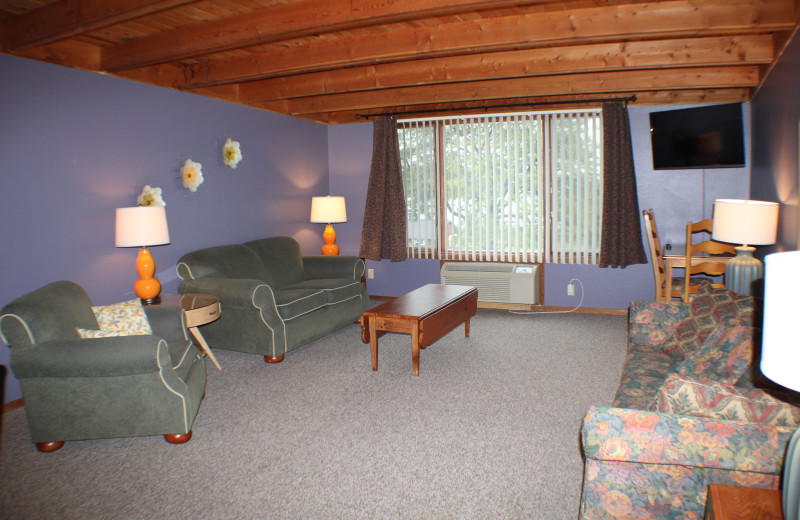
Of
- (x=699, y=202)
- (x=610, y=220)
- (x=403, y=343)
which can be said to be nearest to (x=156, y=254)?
(x=403, y=343)

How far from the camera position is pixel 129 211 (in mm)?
3350

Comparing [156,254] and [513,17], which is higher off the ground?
[513,17]

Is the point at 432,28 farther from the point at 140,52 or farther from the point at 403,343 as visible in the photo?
the point at 403,343

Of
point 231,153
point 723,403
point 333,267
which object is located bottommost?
point 723,403

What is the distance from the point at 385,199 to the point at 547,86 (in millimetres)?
2259

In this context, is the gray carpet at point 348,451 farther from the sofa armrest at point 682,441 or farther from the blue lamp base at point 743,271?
the blue lamp base at point 743,271

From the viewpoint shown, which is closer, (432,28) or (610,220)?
(432,28)

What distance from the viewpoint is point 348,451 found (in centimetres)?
251

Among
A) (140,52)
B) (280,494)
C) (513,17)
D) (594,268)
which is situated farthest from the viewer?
(594,268)

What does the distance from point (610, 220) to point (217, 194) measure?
395 cm

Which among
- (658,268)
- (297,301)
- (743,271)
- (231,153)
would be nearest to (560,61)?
(658,268)

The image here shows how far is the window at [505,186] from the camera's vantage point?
211 inches

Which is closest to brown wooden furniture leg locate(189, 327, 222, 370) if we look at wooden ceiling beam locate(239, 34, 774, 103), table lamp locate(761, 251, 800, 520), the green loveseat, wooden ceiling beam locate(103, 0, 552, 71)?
the green loveseat

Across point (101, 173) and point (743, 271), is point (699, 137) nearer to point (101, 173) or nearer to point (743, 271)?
point (743, 271)
